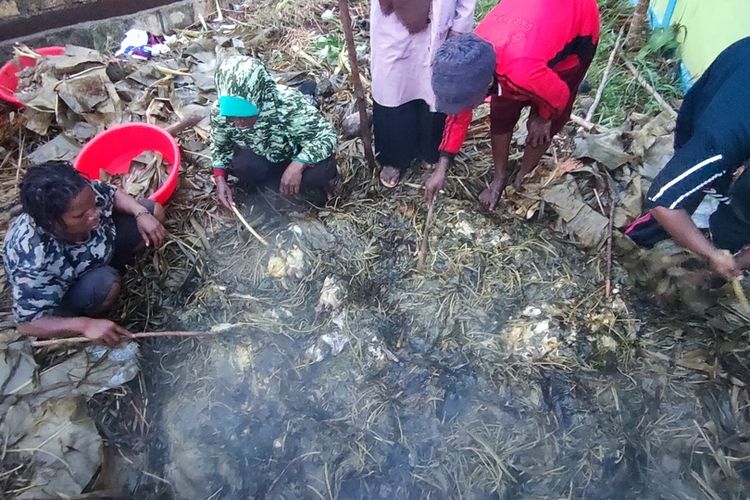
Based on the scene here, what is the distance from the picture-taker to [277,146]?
272 centimetres

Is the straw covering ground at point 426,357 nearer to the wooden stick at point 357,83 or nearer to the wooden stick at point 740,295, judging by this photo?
the wooden stick at point 740,295

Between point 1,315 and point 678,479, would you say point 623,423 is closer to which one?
point 678,479

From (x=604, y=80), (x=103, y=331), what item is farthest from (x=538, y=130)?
(x=103, y=331)

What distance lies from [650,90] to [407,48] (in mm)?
1888

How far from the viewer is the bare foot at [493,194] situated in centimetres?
288

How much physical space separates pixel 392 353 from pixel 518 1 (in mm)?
1629

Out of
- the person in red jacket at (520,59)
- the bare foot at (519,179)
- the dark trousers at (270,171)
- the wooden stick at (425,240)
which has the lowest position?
the wooden stick at (425,240)

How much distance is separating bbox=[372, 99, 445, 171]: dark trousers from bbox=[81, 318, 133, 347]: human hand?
5.23 feet

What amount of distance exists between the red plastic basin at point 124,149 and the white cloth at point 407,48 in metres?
1.22

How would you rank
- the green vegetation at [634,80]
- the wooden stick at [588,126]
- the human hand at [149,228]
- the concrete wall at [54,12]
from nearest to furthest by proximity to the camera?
1. the human hand at [149,228]
2. the wooden stick at [588,126]
3. the green vegetation at [634,80]
4. the concrete wall at [54,12]

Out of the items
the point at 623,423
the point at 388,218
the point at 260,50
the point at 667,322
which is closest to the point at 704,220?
the point at 667,322

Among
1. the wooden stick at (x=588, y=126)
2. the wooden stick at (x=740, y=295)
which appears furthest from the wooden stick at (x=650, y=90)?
the wooden stick at (x=740, y=295)

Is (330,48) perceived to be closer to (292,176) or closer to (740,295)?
(292,176)

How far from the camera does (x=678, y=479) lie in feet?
6.66
